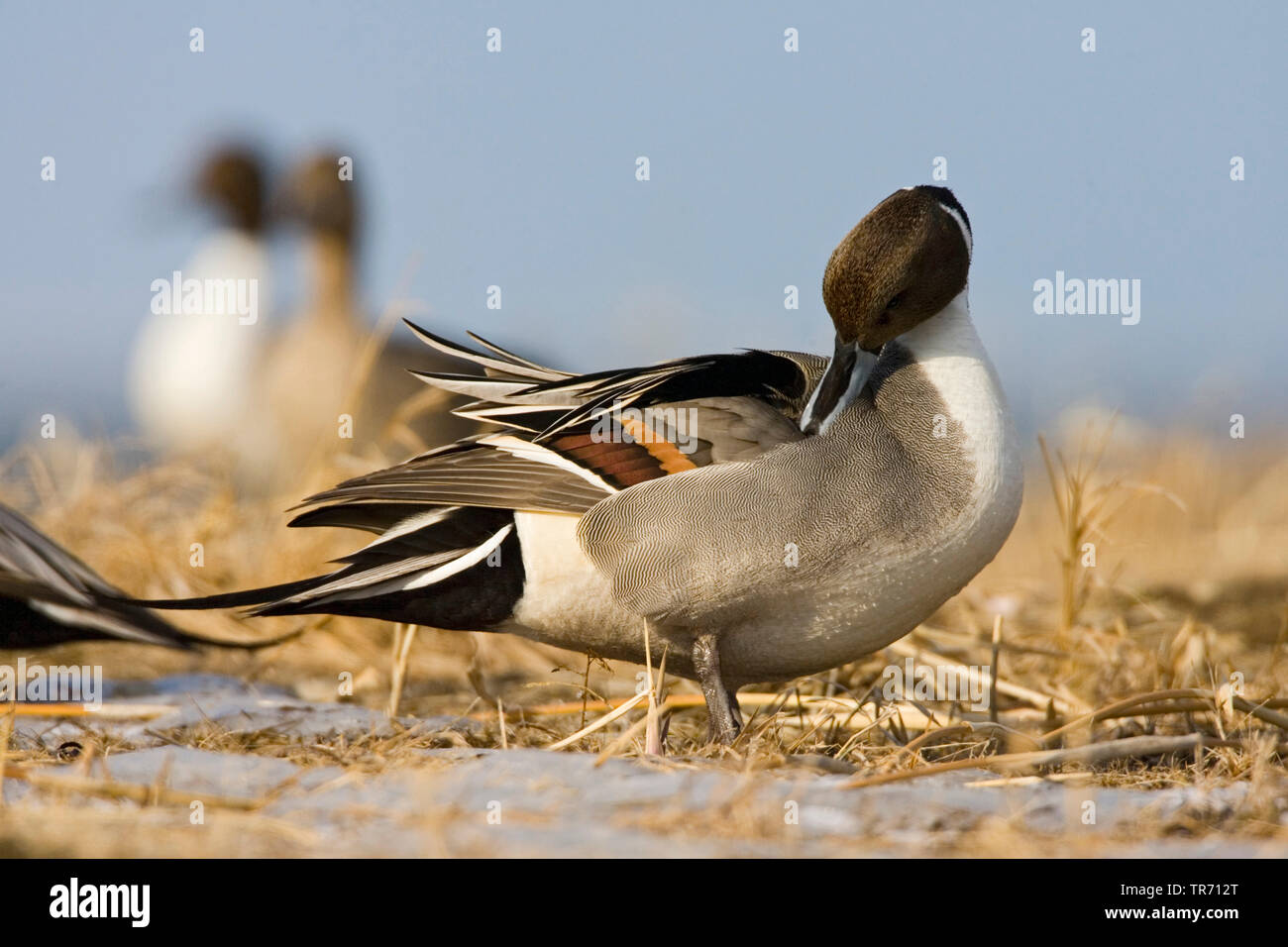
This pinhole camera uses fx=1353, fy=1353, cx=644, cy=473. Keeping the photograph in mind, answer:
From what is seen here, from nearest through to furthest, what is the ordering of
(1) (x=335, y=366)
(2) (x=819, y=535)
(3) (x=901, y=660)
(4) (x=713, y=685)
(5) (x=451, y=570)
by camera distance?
(2) (x=819, y=535) → (4) (x=713, y=685) → (5) (x=451, y=570) → (3) (x=901, y=660) → (1) (x=335, y=366)

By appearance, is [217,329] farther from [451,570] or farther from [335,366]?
[451,570]

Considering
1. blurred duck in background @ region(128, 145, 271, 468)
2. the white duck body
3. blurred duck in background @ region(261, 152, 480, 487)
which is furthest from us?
blurred duck in background @ region(128, 145, 271, 468)

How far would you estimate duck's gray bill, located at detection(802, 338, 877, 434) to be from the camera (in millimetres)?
2971

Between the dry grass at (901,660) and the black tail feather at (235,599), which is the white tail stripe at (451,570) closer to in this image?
the black tail feather at (235,599)

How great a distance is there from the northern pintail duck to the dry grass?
0.22 metres

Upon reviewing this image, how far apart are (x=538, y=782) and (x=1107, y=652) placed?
2.28 metres

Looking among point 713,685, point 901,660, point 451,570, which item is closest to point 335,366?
point 901,660

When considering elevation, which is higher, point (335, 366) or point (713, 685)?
point (335, 366)

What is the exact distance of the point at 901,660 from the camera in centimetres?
396

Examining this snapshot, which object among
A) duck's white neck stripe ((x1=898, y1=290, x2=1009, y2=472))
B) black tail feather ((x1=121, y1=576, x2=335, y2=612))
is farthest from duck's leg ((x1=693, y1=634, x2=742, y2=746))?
black tail feather ((x1=121, y1=576, x2=335, y2=612))

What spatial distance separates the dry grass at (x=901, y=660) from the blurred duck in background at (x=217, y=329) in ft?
11.5

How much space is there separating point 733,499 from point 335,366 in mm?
6970

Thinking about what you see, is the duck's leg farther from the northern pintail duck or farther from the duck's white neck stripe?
the duck's white neck stripe
